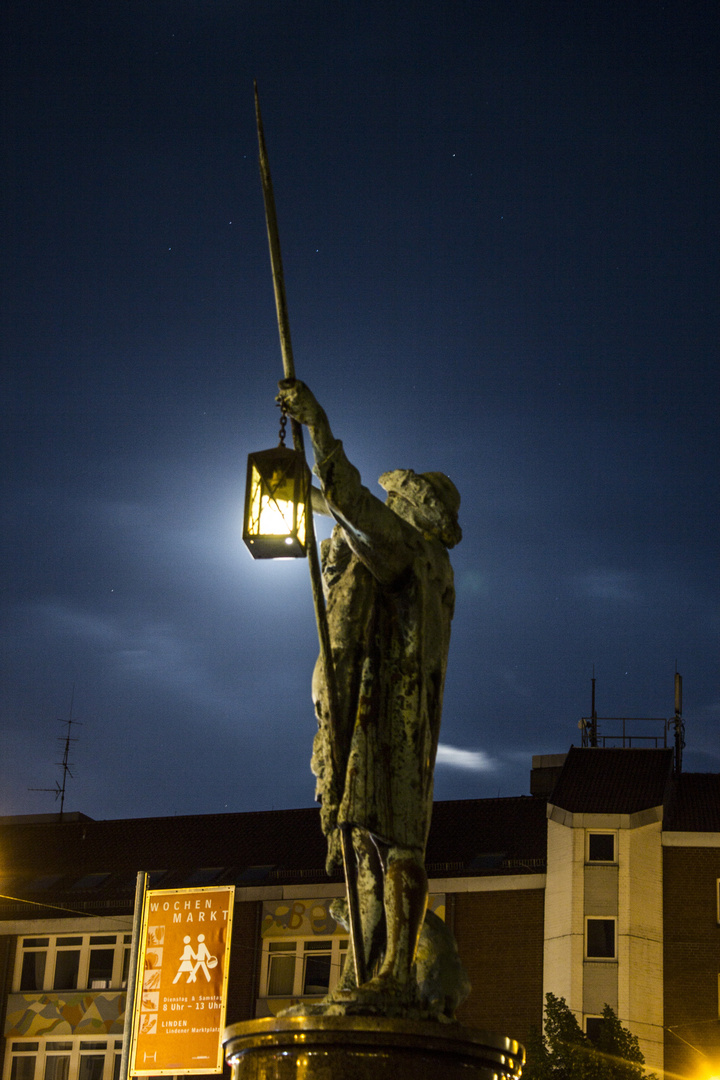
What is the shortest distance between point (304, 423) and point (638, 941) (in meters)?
31.2

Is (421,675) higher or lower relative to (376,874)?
higher

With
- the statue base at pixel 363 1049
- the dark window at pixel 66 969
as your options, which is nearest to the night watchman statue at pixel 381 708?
the statue base at pixel 363 1049

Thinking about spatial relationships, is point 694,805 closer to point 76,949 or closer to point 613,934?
point 613,934

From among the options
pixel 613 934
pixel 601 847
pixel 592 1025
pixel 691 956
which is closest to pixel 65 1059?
pixel 592 1025

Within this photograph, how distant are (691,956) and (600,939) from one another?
84.9 inches

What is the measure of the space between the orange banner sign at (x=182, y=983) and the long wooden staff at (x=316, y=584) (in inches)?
663

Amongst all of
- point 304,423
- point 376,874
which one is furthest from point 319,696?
point 304,423

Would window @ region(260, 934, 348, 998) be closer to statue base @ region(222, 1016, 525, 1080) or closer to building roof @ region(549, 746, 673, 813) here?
building roof @ region(549, 746, 673, 813)

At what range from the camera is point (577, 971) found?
34031mm

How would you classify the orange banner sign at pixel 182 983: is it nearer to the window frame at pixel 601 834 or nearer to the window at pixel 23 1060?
the window frame at pixel 601 834

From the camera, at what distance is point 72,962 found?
38.5 metres

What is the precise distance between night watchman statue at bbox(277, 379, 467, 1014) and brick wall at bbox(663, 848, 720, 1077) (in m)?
29.9

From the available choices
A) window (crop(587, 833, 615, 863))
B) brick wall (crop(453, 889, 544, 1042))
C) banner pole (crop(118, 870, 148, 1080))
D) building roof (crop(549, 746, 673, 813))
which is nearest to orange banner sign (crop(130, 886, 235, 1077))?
banner pole (crop(118, 870, 148, 1080))

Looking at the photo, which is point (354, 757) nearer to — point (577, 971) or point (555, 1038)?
point (555, 1038)
